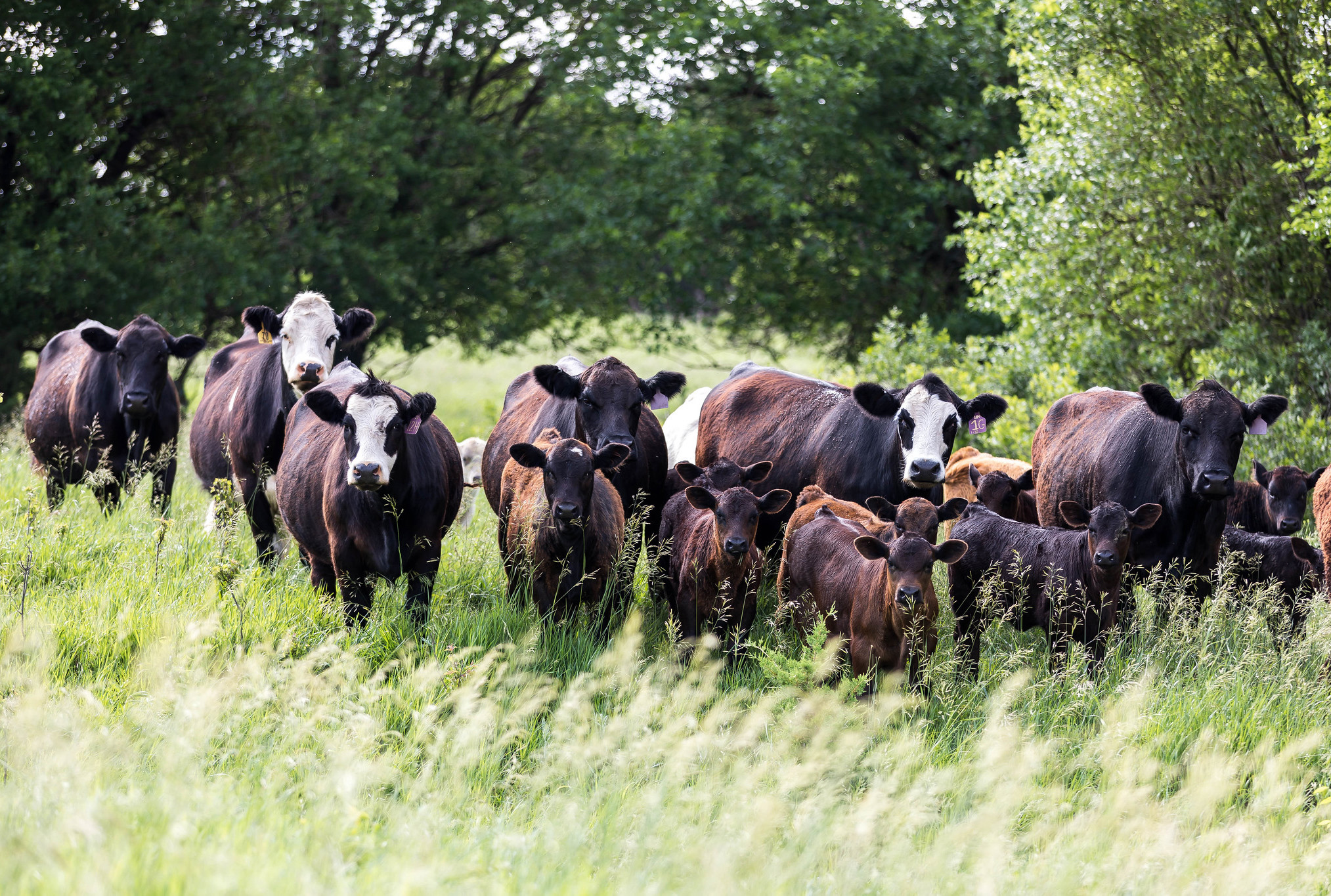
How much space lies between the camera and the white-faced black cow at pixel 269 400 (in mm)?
8219

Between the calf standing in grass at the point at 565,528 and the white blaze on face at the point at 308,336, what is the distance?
86.6 inches

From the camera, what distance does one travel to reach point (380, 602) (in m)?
6.45

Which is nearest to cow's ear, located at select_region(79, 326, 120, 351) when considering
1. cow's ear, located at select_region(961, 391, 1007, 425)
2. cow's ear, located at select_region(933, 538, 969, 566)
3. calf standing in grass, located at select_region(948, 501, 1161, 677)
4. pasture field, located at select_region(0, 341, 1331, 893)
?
pasture field, located at select_region(0, 341, 1331, 893)

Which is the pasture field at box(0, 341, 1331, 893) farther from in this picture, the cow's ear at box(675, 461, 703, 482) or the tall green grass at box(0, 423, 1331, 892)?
the cow's ear at box(675, 461, 703, 482)

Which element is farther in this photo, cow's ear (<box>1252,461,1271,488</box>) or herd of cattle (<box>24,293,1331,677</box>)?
cow's ear (<box>1252,461,1271,488</box>)

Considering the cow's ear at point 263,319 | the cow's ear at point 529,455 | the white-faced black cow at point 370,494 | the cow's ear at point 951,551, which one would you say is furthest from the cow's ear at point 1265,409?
the cow's ear at point 263,319

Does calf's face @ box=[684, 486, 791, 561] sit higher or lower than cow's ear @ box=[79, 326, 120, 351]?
lower

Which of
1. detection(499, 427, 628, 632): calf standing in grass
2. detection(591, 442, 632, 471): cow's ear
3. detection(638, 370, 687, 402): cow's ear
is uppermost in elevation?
detection(638, 370, 687, 402): cow's ear

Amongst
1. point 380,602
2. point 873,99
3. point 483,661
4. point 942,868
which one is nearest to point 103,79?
point 873,99

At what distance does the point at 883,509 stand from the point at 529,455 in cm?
197

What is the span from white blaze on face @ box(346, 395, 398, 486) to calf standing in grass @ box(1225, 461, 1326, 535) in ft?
18.9

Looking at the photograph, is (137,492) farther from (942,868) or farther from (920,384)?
(942,868)

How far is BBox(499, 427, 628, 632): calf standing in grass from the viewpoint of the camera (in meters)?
6.21

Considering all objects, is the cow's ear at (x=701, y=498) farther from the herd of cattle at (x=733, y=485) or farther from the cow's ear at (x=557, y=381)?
the cow's ear at (x=557, y=381)
